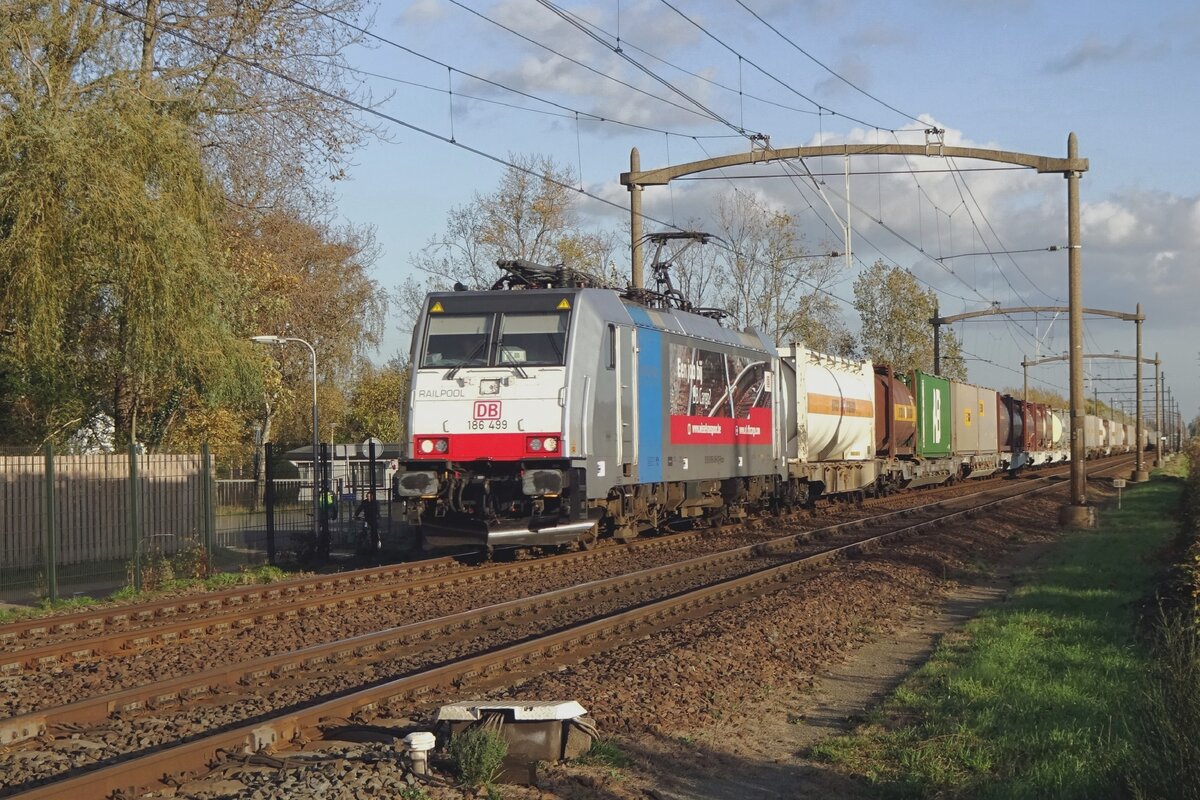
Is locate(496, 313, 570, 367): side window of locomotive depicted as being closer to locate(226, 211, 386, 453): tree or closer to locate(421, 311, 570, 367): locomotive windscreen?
locate(421, 311, 570, 367): locomotive windscreen

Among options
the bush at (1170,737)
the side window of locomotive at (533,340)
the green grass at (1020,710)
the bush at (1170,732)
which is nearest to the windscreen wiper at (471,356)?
the side window of locomotive at (533,340)

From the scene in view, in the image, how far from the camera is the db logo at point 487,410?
54.8 ft

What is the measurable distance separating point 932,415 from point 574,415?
24.5 m

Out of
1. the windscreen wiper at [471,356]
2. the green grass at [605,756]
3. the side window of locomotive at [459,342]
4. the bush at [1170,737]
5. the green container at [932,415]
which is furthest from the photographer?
the green container at [932,415]

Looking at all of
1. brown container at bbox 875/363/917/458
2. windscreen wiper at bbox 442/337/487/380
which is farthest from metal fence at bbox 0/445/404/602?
brown container at bbox 875/363/917/458

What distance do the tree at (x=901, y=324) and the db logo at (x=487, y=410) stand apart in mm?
53924

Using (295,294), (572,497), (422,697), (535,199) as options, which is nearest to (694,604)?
(572,497)

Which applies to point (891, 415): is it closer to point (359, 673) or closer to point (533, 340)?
point (533, 340)

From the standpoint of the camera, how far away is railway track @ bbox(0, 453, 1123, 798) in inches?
291

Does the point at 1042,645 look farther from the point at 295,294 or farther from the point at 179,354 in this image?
the point at 295,294

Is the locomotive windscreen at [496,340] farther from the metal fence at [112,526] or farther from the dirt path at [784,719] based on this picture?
the dirt path at [784,719]

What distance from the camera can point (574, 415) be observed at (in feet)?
54.4

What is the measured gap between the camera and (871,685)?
10008 mm

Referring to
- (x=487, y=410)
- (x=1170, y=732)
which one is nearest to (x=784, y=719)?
(x=1170, y=732)
